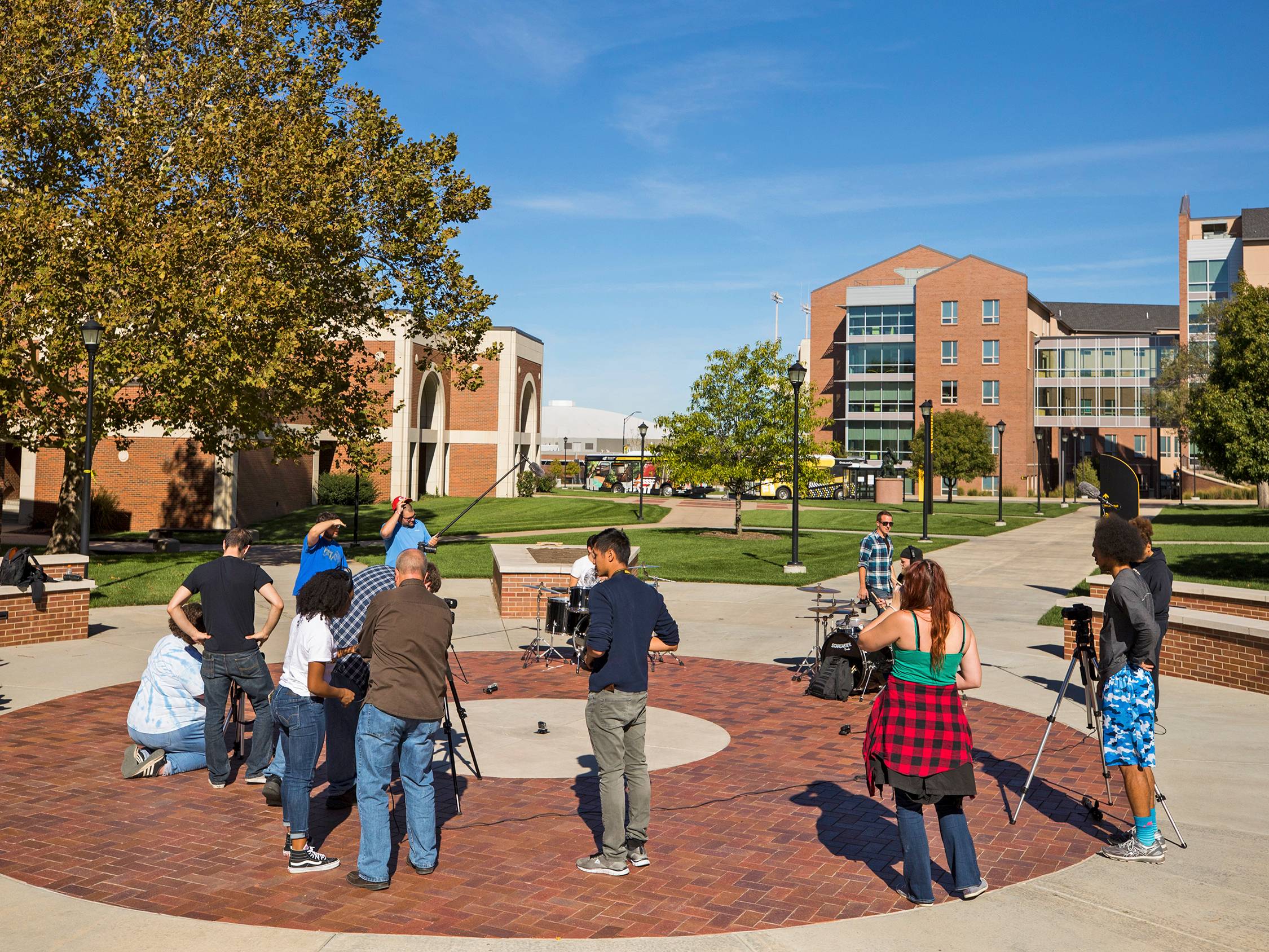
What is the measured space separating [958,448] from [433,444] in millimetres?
31564

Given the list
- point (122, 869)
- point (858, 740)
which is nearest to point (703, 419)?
point (858, 740)

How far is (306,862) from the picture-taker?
602 centimetres

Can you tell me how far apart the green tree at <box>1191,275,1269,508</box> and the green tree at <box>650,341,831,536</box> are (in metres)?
11.7

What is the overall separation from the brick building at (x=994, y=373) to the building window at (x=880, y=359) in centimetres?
8

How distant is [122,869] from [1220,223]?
304 ft

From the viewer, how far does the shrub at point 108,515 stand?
35500mm

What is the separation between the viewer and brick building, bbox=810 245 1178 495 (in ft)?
251

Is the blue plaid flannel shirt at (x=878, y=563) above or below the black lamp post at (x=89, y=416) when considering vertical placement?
below

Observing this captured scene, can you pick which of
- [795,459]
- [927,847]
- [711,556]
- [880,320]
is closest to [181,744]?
[927,847]

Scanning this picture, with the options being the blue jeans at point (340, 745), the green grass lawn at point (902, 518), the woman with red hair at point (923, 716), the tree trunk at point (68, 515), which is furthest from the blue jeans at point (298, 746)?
the green grass lawn at point (902, 518)

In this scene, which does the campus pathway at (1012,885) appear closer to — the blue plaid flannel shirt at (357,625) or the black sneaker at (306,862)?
the black sneaker at (306,862)

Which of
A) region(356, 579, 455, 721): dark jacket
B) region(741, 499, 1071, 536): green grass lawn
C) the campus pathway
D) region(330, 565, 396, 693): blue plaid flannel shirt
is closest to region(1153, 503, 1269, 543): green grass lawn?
region(741, 499, 1071, 536): green grass lawn

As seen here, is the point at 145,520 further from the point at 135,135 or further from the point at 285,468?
the point at 135,135

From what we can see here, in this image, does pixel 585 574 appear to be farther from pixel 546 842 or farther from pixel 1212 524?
pixel 1212 524
